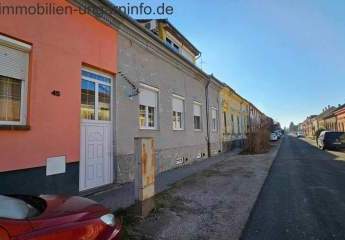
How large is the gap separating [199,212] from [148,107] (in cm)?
583

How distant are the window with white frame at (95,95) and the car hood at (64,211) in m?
4.41

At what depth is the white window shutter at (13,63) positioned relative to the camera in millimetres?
5508

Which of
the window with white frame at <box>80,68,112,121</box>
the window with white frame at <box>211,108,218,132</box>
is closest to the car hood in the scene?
the window with white frame at <box>80,68,112,121</box>

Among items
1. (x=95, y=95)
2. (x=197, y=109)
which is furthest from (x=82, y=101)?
(x=197, y=109)

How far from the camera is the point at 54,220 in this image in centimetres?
265

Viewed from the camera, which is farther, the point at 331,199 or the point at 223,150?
the point at 223,150

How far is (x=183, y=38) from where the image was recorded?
58.4 ft

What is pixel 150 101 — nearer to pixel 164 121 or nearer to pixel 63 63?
pixel 164 121

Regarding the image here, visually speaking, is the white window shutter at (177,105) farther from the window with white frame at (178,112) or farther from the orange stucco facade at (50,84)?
the orange stucco facade at (50,84)

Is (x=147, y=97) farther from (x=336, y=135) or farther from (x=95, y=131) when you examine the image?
(x=336, y=135)

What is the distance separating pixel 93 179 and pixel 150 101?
4.32 meters

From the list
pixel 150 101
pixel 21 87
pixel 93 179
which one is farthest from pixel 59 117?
pixel 150 101

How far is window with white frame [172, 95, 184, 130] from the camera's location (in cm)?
1365

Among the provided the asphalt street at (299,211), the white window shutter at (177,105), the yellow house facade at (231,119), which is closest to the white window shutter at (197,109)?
the white window shutter at (177,105)
